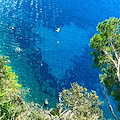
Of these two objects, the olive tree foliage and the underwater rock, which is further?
the underwater rock

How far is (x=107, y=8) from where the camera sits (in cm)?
5112

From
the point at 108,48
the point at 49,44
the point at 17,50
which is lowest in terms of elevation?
the point at 108,48

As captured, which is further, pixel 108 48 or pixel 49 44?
pixel 49 44

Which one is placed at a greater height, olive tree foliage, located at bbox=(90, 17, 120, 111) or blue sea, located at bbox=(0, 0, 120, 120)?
blue sea, located at bbox=(0, 0, 120, 120)

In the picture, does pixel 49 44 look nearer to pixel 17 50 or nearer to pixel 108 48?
pixel 17 50

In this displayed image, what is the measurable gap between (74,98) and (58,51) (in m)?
18.7

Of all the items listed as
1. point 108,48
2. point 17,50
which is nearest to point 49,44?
point 17,50

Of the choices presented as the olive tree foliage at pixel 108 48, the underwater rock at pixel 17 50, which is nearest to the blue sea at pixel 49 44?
the underwater rock at pixel 17 50

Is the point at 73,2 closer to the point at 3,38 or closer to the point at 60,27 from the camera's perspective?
the point at 60,27

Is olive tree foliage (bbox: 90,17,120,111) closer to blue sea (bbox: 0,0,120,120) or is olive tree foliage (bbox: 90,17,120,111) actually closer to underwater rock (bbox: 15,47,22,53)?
blue sea (bbox: 0,0,120,120)

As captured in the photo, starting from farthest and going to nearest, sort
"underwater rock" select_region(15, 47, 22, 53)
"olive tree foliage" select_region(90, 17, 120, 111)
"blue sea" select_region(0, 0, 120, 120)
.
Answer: "underwater rock" select_region(15, 47, 22, 53) → "blue sea" select_region(0, 0, 120, 120) → "olive tree foliage" select_region(90, 17, 120, 111)

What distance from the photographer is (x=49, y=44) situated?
35094 mm

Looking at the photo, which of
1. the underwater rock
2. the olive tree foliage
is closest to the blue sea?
the underwater rock

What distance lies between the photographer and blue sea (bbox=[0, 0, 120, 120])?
2775 centimetres
